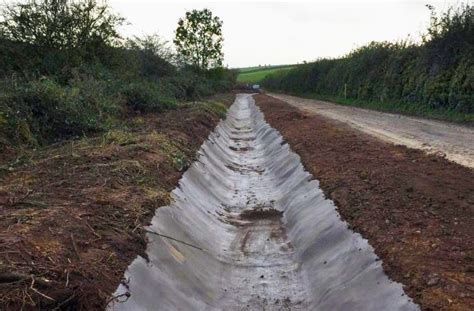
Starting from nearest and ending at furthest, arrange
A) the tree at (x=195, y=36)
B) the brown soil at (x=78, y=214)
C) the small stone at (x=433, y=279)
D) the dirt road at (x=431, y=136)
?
1. the brown soil at (x=78, y=214)
2. the small stone at (x=433, y=279)
3. the dirt road at (x=431, y=136)
4. the tree at (x=195, y=36)

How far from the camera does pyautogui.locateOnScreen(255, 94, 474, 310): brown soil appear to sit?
487 cm

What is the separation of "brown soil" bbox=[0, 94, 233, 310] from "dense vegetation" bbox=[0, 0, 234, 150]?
135cm

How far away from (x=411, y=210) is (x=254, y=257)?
2.60 m

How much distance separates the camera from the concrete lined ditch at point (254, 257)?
5496 millimetres

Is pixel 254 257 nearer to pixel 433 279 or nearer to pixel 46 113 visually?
pixel 433 279

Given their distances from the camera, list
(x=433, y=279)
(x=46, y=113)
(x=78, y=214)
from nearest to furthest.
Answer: (x=433, y=279) < (x=78, y=214) < (x=46, y=113)

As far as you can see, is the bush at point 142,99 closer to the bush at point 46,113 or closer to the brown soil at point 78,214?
the bush at point 46,113

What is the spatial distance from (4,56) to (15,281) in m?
14.9

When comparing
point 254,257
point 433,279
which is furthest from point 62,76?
point 433,279

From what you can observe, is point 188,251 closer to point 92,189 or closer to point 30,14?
point 92,189

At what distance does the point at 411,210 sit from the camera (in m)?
7.01

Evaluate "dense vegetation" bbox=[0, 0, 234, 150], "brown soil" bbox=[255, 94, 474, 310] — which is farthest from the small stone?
"dense vegetation" bbox=[0, 0, 234, 150]

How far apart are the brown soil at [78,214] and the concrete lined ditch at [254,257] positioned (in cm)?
30

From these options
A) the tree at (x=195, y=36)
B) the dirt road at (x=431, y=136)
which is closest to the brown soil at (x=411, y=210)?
the dirt road at (x=431, y=136)
